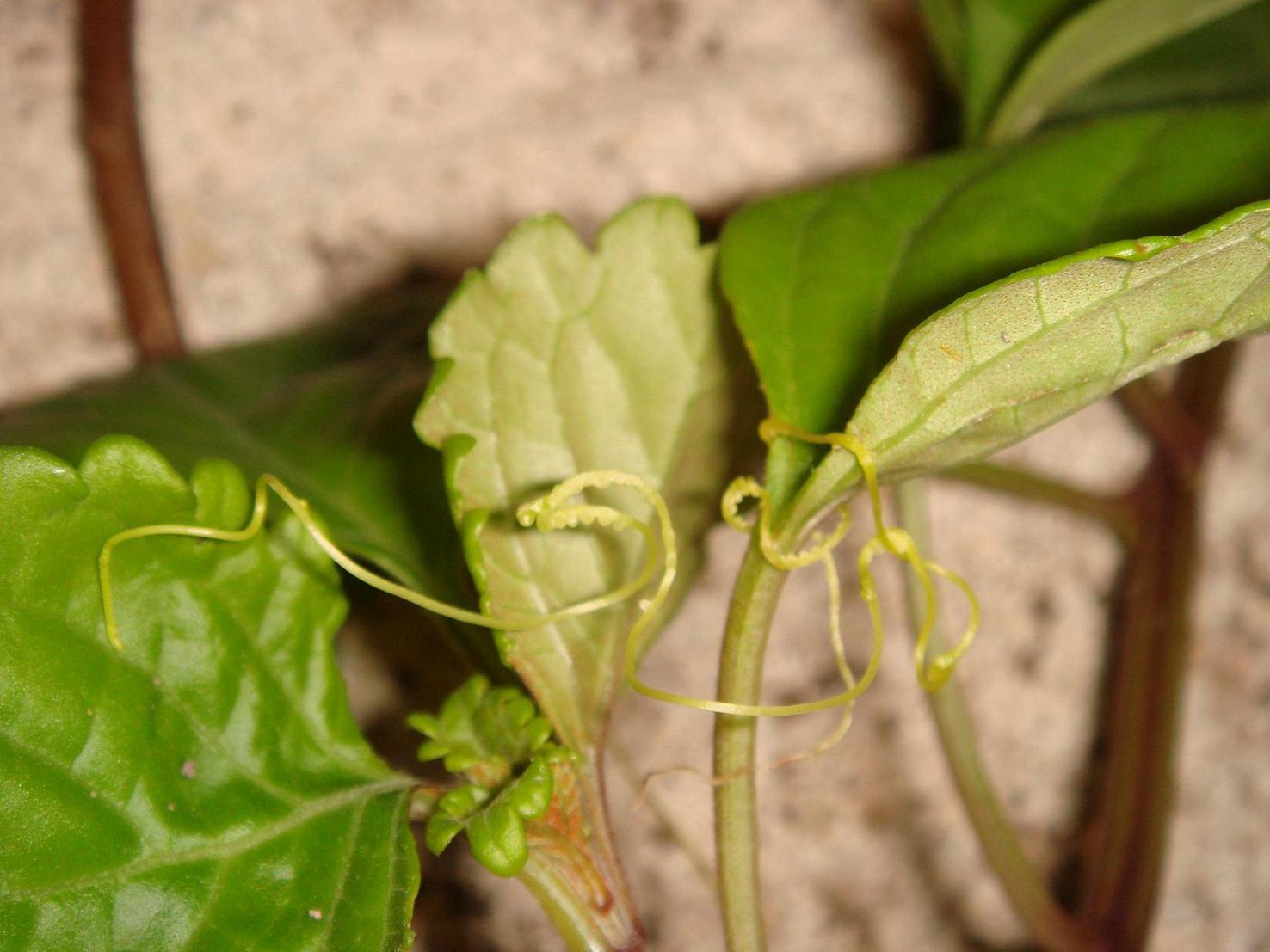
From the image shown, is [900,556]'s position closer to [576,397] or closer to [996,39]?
[576,397]

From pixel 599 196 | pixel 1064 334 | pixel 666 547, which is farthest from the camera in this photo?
pixel 599 196

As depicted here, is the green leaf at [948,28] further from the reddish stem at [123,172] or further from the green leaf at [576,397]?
the reddish stem at [123,172]

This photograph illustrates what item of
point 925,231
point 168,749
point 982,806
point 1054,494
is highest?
point 925,231

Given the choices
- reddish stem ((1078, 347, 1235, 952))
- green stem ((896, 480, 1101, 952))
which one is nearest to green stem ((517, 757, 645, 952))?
green stem ((896, 480, 1101, 952))

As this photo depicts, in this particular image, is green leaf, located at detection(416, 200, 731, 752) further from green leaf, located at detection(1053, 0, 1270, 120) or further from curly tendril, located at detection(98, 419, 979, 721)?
green leaf, located at detection(1053, 0, 1270, 120)

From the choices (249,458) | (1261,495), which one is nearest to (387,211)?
(249,458)

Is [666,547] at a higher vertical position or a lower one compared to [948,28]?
lower

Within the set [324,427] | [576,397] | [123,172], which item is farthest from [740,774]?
[123,172]

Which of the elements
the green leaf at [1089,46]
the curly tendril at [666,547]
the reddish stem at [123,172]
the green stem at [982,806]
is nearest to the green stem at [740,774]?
the curly tendril at [666,547]
